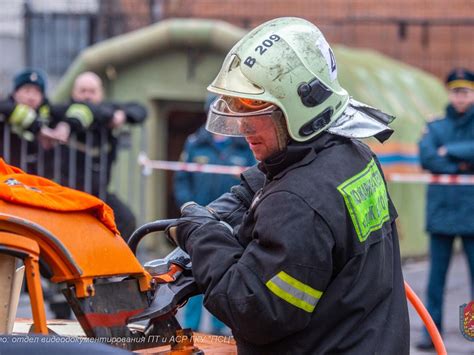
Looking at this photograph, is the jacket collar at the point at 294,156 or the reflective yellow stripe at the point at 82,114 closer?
the jacket collar at the point at 294,156

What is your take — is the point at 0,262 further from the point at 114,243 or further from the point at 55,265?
the point at 114,243

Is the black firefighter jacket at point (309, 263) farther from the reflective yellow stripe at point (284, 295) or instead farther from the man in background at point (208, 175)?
the man in background at point (208, 175)

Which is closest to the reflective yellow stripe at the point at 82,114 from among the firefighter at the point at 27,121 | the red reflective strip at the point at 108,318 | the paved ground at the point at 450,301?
the firefighter at the point at 27,121

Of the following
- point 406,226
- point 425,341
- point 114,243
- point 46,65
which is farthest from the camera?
point 46,65

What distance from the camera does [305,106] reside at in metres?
3.22

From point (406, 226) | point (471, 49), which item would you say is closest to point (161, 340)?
point (406, 226)

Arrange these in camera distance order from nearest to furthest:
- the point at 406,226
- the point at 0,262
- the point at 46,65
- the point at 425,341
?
the point at 0,262
the point at 425,341
the point at 406,226
the point at 46,65

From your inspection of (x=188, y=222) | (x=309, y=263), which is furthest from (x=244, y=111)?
(x=309, y=263)

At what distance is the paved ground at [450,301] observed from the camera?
7.72 metres

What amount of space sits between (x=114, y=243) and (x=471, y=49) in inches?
596

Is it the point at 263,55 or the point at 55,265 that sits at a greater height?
the point at 263,55

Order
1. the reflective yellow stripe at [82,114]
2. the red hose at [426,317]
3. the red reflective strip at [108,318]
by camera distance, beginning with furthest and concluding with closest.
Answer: the reflective yellow stripe at [82,114] → the red hose at [426,317] → the red reflective strip at [108,318]

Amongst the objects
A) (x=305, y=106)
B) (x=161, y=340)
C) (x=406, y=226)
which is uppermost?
(x=305, y=106)

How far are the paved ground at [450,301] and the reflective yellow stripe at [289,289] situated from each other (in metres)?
2.94
